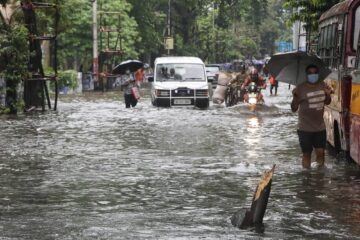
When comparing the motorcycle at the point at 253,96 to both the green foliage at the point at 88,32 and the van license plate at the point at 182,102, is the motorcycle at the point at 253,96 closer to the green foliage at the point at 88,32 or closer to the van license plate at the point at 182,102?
the van license plate at the point at 182,102

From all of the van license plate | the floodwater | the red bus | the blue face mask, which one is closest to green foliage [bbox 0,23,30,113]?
the floodwater

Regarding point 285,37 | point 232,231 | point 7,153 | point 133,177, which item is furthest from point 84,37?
point 285,37

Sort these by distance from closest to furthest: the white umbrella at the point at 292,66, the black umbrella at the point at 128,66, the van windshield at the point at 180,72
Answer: the white umbrella at the point at 292,66
the van windshield at the point at 180,72
the black umbrella at the point at 128,66

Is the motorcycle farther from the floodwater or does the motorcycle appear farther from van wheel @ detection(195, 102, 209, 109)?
the floodwater

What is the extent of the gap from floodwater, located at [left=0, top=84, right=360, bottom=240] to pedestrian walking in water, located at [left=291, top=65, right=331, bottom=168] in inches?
20.9

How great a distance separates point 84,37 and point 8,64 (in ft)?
96.8

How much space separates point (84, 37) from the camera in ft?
186

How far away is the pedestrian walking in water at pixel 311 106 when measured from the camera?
1337cm

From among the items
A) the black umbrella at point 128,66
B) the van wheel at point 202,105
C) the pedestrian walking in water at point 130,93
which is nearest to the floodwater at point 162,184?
the van wheel at point 202,105

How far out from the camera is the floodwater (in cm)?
899

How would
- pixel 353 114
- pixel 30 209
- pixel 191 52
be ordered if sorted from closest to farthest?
pixel 30 209 → pixel 353 114 → pixel 191 52

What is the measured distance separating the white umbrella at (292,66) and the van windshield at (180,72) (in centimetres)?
1803

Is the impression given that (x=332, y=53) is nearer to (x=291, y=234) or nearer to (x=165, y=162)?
(x=165, y=162)

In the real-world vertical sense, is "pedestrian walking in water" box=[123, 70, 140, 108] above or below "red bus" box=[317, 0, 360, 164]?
below
